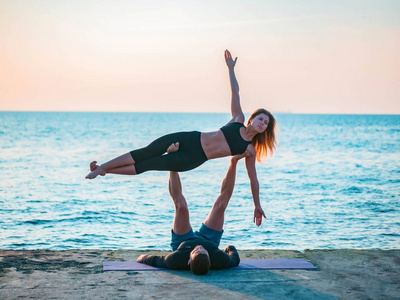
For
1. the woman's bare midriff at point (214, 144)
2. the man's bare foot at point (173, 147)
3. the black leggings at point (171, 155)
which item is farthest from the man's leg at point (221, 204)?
the man's bare foot at point (173, 147)

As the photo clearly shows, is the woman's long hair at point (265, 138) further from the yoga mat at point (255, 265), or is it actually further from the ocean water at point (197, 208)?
the ocean water at point (197, 208)

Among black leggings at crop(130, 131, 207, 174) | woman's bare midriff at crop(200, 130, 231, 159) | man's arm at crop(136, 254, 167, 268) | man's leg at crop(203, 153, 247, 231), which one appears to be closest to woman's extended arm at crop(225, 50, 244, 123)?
woman's bare midriff at crop(200, 130, 231, 159)

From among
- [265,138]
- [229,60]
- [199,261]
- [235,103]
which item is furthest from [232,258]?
[229,60]

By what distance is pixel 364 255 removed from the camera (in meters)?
6.36

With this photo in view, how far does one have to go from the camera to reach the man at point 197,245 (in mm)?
5457

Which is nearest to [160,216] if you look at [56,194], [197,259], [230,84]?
[56,194]

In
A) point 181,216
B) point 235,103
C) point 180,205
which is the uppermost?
point 235,103

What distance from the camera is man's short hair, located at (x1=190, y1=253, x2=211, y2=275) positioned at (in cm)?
535

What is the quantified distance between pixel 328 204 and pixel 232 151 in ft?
39.6

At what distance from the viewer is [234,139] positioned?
6.49m

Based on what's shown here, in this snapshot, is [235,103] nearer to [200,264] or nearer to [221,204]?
[221,204]

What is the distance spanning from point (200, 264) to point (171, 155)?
1538 millimetres

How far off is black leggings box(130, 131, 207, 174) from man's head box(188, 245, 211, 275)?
1172 mm

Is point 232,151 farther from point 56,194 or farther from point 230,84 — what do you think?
point 56,194
